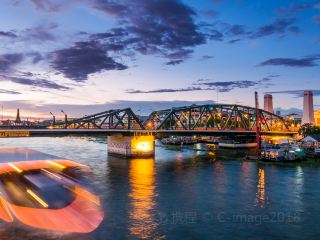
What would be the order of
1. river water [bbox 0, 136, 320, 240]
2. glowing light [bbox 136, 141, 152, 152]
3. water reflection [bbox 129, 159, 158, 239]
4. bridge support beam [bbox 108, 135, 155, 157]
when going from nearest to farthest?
river water [bbox 0, 136, 320, 240], water reflection [bbox 129, 159, 158, 239], bridge support beam [bbox 108, 135, 155, 157], glowing light [bbox 136, 141, 152, 152]

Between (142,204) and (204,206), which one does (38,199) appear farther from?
(204,206)

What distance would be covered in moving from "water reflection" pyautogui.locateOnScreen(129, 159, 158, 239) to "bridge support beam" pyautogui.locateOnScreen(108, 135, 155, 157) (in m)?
33.4

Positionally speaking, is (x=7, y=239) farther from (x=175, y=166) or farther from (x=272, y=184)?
(x=175, y=166)

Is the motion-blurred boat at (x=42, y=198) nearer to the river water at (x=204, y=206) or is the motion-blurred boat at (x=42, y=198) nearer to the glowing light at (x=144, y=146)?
the river water at (x=204, y=206)

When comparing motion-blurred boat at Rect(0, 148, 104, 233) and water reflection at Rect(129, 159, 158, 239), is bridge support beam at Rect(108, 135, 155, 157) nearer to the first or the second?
water reflection at Rect(129, 159, 158, 239)

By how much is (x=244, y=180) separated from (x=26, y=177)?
116ft

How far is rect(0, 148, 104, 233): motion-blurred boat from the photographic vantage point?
116 ft

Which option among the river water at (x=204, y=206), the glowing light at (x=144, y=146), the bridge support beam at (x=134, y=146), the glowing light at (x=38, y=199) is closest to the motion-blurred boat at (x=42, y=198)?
the glowing light at (x=38, y=199)

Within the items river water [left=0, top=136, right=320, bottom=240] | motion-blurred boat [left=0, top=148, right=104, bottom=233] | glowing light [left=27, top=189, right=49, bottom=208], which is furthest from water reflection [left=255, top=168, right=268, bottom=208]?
glowing light [left=27, top=189, right=49, bottom=208]

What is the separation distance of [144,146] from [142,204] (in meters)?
65.0

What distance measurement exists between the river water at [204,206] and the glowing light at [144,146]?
34.5m

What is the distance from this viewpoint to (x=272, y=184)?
5903 centimetres

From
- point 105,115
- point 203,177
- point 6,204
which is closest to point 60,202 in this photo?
point 6,204

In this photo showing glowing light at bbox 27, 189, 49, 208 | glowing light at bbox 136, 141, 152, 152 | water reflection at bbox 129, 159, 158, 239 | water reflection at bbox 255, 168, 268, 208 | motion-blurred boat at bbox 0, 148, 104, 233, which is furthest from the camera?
glowing light at bbox 136, 141, 152, 152
